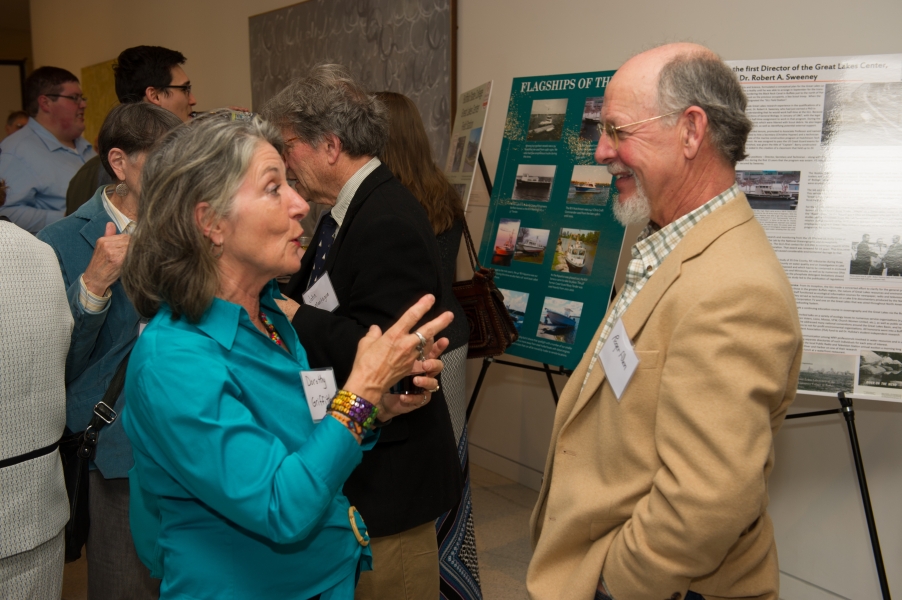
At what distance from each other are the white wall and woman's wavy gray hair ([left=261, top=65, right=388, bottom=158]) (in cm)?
75

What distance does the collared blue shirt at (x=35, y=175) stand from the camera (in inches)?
151

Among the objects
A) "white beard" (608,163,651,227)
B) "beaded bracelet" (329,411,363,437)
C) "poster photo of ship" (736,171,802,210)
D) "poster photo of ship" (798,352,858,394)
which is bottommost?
"poster photo of ship" (798,352,858,394)

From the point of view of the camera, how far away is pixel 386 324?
153 centimetres

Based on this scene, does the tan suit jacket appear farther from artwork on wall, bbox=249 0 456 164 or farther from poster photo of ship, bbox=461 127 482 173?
artwork on wall, bbox=249 0 456 164

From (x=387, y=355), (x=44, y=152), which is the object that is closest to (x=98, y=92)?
(x=44, y=152)

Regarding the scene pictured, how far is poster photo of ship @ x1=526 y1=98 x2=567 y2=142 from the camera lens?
2939mm

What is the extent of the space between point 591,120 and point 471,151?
693mm

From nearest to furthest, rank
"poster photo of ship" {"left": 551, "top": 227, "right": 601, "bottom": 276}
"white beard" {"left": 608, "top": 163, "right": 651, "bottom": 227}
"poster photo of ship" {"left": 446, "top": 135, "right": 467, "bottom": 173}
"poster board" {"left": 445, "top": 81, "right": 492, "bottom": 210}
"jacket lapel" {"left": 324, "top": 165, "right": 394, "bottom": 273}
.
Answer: "white beard" {"left": 608, "top": 163, "right": 651, "bottom": 227}, "jacket lapel" {"left": 324, "top": 165, "right": 394, "bottom": 273}, "poster photo of ship" {"left": 551, "top": 227, "right": 601, "bottom": 276}, "poster board" {"left": 445, "top": 81, "right": 492, "bottom": 210}, "poster photo of ship" {"left": 446, "top": 135, "right": 467, "bottom": 173}

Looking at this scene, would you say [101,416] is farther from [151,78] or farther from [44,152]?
[44,152]

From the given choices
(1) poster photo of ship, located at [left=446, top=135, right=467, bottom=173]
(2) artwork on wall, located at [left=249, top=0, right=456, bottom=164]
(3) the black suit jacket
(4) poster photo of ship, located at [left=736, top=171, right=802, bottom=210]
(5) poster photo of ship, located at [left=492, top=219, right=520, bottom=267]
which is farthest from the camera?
(2) artwork on wall, located at [left=249, top=0, right=456, bottom=164]

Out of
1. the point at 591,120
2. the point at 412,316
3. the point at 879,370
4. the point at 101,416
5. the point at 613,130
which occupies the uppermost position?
the point at 591,120

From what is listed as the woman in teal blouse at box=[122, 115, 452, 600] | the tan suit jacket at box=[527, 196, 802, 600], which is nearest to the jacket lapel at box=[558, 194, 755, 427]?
the tan suit jacket at box=[527, 196, 802, 600]

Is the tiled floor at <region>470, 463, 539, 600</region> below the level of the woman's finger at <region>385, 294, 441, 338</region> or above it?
below

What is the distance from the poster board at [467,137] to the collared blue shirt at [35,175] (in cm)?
231
